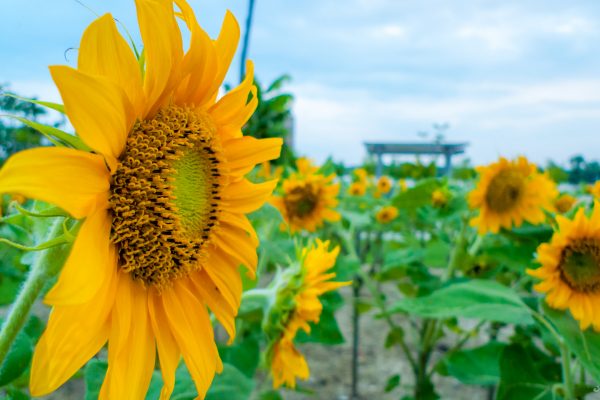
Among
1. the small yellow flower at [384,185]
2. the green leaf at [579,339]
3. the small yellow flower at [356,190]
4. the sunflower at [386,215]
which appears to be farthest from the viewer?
the small yellow flower at [384,185]

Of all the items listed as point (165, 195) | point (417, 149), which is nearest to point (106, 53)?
point (165, 195)

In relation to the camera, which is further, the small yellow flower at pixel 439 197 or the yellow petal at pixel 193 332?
the small yellow flower at pixel 439 197

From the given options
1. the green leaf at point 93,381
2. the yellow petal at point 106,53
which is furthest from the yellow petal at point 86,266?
the green leaf at point 93,381

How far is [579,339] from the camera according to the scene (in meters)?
1.00

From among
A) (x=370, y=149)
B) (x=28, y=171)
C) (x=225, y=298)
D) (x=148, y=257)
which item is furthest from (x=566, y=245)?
(x=370, y=149)

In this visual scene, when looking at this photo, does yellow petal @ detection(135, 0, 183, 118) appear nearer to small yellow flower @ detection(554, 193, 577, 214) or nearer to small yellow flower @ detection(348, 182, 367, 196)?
small yellow flower @ detection(554, 193, 577, 214)

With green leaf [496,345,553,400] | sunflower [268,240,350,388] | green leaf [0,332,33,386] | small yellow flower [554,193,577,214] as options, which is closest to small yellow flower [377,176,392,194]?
small yellow flower [554,193,577,214]

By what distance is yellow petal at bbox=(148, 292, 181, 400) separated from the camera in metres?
0.53

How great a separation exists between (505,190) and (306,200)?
25.8 inches

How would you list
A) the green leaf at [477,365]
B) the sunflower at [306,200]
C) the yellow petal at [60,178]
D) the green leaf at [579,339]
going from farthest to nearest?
1. the sunflower at [306,200]
2. the green leaf at [477,365]
3. the green leaf at [579,339]
4. the yellow petal at [60,178]

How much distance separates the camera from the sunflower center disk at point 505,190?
1670 millimetres

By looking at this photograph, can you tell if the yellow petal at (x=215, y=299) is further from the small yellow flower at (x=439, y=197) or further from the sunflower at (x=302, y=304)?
the small yellow flower at (x=439, y=197)

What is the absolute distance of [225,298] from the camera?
0.61 metres

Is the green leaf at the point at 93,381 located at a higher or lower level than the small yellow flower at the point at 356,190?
lower
